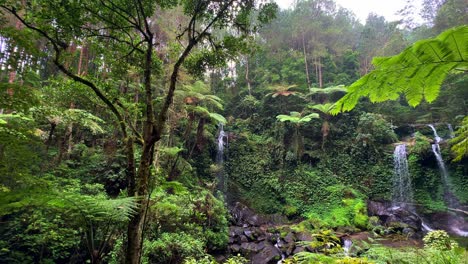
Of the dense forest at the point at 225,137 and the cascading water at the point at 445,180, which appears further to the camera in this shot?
the cascading water at the point at 445,180

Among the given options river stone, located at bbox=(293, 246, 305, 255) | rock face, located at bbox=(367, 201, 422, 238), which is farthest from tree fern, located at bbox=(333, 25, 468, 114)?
rock face, located at bbox=(367, 201, 422, 238)

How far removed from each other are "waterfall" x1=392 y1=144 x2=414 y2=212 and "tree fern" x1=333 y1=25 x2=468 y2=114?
1164 centimetres

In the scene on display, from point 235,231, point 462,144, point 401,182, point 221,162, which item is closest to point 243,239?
point 235,231

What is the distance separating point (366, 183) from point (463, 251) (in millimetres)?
11253

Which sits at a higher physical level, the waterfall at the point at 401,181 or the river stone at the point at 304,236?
the waterfall at the point at 401,181

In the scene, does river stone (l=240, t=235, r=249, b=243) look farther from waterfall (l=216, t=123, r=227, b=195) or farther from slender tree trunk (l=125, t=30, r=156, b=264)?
slender tree trunk (l=125, t=30, r=156, b=264)

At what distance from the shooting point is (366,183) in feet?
39.3

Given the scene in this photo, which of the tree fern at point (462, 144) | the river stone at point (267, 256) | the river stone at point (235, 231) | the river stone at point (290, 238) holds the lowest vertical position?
the river stone at point (267, 256)

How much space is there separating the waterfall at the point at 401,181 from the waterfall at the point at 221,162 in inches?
314

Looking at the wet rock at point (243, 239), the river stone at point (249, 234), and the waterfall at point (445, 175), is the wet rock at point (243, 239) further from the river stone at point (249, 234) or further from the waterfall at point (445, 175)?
the waterfall at point (445, 175)

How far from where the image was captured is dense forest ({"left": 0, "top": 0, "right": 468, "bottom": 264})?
2.48 m

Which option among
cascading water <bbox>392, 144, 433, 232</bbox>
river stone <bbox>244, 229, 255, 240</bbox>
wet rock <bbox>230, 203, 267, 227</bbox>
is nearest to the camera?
river stone <bbox>244, 229, 255, 240</bbox>

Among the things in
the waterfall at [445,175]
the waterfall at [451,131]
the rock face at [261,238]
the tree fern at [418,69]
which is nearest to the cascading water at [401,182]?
the waterfall at [445,175]

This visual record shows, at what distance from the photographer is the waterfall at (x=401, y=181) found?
11094 mm
